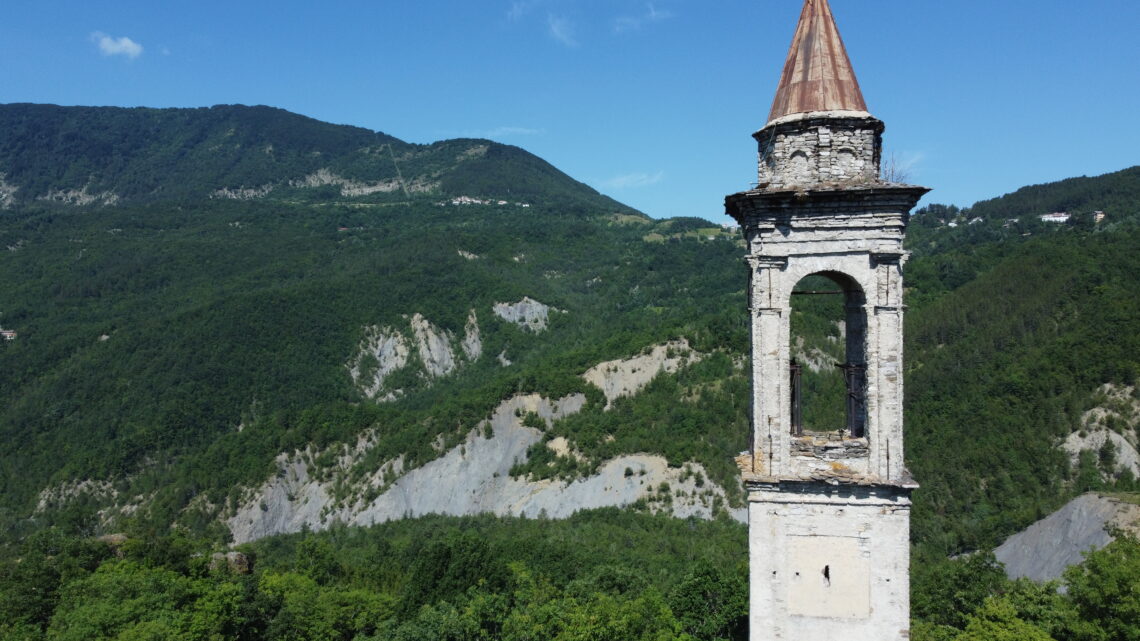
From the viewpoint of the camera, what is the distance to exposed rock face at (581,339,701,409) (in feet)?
230

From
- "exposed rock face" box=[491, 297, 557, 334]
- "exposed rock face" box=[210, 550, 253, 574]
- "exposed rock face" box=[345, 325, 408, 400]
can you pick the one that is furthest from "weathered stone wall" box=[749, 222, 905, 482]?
"exposed rock face" box=[491, 297, 557, 334]

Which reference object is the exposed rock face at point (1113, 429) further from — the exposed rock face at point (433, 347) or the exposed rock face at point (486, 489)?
the exposed rock face at point (433, 347)

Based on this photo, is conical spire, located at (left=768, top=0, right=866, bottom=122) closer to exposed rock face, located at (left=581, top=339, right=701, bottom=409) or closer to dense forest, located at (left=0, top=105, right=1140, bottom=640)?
dense forest, located at (left=0, top=105, right=1140, bottom=640)

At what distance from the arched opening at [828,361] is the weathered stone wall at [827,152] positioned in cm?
158

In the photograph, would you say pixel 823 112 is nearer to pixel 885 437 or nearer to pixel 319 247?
pixel 885 437

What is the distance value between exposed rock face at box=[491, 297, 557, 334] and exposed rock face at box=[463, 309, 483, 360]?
3911 millimetres

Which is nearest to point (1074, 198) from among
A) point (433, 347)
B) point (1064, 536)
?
point (1064, 536)

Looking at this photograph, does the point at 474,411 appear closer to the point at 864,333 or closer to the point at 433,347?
the point at 433,347

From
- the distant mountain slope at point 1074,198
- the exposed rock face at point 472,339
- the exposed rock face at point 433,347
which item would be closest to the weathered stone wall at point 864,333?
the exposed rock face at point 433,347

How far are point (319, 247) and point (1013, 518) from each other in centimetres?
12280

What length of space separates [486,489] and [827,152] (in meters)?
55.8

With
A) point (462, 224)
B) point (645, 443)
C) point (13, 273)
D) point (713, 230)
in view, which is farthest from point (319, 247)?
point (645, 443)

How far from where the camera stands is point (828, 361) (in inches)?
2554

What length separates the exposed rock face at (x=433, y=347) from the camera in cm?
10581
